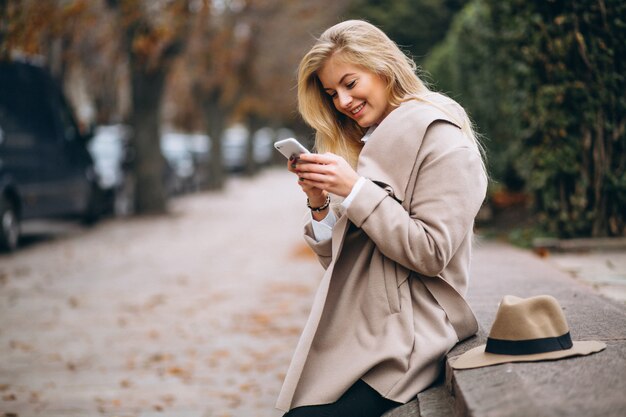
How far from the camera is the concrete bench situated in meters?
2.22

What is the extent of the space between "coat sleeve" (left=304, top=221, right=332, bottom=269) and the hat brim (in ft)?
2.10

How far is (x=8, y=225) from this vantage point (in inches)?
479

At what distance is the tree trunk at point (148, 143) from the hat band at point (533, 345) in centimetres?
1730

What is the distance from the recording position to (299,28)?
32.5 meters

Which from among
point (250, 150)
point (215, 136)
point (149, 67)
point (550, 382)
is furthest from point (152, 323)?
point (250, 150)

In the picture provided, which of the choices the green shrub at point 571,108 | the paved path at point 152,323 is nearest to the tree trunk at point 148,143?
the paved path at point 152,323

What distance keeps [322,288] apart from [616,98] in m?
4.29

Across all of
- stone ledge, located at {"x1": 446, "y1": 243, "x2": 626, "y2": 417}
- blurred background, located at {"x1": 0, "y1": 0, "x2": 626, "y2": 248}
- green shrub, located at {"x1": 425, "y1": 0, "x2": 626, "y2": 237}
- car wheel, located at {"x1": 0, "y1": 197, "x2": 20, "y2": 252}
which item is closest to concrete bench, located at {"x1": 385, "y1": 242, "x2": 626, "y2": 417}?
stone ledge, located at {"x1": 446, "y1": 243, "x2": 626, "y2": 417}

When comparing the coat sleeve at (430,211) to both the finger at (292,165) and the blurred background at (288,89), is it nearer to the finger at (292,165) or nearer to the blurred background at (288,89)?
the finger at (292,165)

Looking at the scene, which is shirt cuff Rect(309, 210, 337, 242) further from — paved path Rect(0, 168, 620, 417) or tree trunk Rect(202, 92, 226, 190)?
tree trunk Rect(202, 92, 226, 190)

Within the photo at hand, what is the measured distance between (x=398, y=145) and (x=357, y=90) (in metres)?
0.40

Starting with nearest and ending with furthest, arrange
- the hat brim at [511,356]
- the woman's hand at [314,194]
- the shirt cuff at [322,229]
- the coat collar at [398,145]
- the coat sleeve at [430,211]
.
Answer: the hat brim at [511,356] → the coat sleeve at [430,211] → the coat collar at [398,145] → the woman's hand at [314,194] → the shirt cuff at [322,229]

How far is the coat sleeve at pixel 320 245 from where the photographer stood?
320 cm

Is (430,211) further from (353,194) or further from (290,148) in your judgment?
(290,148)
